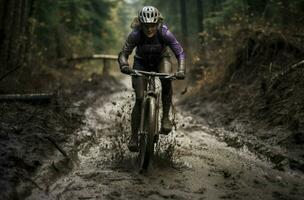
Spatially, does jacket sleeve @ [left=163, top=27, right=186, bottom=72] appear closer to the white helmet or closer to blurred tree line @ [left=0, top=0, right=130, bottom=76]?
the white helmet

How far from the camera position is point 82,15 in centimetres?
2464

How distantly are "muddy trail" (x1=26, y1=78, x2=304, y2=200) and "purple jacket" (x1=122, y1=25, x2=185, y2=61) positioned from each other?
151 centimetres

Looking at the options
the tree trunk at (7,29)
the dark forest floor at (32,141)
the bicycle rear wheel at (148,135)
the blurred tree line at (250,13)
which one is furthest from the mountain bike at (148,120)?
the blurred tree line at (250,13)

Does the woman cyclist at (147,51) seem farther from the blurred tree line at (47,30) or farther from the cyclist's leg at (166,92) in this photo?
the blurred tree line at (47,30)

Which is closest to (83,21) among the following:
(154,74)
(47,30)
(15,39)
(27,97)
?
(47,30)

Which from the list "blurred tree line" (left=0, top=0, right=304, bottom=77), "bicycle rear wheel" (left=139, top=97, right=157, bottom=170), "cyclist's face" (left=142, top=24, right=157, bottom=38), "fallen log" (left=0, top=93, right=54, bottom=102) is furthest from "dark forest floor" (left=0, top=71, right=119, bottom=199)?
"cyclist's face" (left=142, top=24, right=157, bottom=38)

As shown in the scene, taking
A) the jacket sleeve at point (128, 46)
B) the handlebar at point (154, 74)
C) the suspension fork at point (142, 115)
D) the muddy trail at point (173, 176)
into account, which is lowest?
the muddy trail at point (173, 176)

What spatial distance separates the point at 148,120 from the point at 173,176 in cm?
90

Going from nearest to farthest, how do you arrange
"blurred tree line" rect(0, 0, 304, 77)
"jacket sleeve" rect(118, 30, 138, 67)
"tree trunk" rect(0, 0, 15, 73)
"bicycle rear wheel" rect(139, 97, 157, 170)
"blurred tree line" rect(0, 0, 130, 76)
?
"bicycle rear wheel" rect(139, 97, 157, 170) → "jacket sleeve" rect(118, 30, 138, 67) → "tree trunk" rect(0, 0, 15, 73) → "blurred tree line" rect(0, 0, 130, 76) → "blurred tree line" rect(0, 0, 304, 77)

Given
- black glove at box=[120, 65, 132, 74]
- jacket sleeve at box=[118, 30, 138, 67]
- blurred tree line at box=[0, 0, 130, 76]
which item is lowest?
black glove at box=[120, 65, 132, 74]

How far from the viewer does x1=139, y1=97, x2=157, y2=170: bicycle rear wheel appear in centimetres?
642

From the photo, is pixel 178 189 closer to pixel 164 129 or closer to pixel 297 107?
pixel 164 129

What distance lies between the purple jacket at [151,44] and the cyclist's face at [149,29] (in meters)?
0.13

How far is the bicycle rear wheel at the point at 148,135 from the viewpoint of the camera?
642 cm
